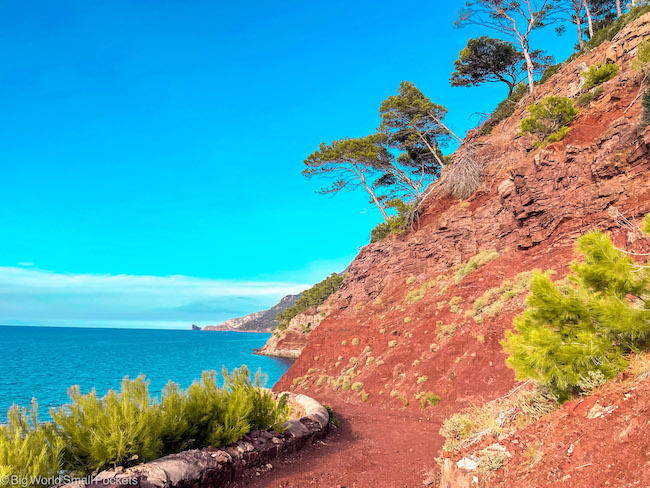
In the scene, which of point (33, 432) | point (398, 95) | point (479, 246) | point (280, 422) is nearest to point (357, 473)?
point (280, 422)

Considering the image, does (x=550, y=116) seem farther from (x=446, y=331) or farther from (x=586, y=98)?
(x=446, y=331)

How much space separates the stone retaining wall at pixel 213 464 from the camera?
4.54 meters

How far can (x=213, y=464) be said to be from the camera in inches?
213

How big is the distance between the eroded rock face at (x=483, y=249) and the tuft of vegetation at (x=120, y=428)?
681 cm

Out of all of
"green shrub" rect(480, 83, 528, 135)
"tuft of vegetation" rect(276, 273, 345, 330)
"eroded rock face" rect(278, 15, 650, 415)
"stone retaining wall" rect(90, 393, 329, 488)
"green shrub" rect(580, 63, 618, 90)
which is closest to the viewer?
"stone retaining wall" rect(90, 393, 329, 488)

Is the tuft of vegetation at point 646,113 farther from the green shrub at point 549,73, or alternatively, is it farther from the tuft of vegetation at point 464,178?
the green shrub at point 549,73

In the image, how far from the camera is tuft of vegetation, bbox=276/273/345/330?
74.6 m

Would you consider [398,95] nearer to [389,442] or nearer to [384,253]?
[384,253]

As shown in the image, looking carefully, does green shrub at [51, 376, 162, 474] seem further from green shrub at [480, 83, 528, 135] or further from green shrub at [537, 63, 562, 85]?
green shrub at [537, 63, 562, 85]

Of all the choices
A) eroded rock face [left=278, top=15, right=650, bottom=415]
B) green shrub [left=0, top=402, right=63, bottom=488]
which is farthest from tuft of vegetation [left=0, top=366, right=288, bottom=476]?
eroded rock face [left=278, top=15, right=650, bottom=415]

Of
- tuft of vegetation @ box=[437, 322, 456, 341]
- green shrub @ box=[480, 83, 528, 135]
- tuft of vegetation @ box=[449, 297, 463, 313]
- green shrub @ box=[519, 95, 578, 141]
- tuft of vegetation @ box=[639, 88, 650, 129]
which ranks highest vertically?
green shrub @ box=[480, 83, 528, 135]

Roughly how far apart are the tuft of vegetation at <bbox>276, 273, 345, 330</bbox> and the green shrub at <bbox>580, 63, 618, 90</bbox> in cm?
5801

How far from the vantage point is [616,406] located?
13.4 ft

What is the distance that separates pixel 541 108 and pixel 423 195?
840 cm
